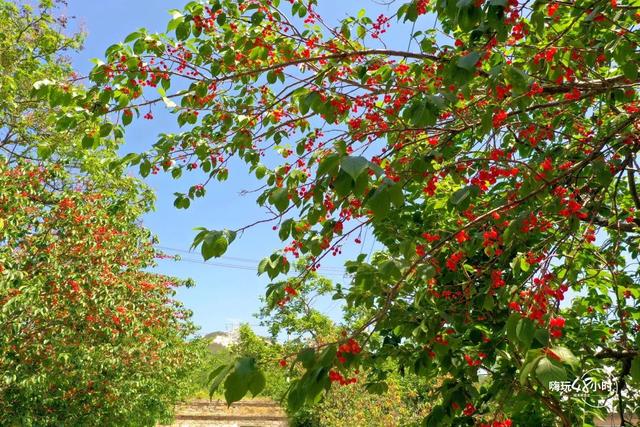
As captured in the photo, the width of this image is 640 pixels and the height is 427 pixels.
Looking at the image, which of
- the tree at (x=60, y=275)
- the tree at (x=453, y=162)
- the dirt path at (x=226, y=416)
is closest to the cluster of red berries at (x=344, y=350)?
the tree at (x=453, y=162)

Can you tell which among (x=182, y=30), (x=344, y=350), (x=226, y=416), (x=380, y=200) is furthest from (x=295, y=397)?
(x=226, y=416)

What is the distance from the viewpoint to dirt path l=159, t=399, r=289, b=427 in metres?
23.9

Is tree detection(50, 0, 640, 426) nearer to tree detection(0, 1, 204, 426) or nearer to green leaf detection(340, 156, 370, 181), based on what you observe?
green leaf detection(340, 156, 370, 181)

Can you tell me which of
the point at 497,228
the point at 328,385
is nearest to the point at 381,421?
the point at 497,228

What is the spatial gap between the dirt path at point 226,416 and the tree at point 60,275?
1533cm

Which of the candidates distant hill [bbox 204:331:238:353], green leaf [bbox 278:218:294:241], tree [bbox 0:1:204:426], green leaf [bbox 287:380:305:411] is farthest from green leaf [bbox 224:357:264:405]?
distant hill [bbox 204:331:238:353]

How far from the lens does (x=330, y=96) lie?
104 inches

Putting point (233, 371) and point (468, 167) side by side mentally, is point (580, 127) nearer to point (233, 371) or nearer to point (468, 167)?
point (468, 167)

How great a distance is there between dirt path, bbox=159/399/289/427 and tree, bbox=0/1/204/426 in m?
15.3

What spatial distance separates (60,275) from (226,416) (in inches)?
815

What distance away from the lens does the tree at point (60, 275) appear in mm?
6285

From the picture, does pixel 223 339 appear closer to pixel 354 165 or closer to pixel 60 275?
pixel 60 275

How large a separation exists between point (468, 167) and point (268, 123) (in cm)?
144

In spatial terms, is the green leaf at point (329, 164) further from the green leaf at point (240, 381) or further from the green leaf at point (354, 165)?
the green leaf at point (240, 381)
